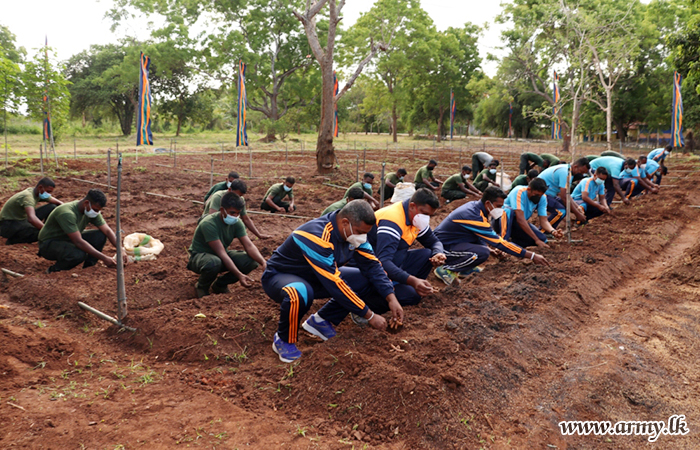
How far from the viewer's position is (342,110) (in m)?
52.6

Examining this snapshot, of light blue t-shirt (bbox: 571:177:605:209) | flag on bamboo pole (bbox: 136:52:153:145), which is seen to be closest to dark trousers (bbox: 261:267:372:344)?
light blue t-shirt (bbox: 571:177:605:209)

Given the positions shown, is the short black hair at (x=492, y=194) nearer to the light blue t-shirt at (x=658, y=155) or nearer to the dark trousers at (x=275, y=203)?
the dark trousers at (x=275, y=203)

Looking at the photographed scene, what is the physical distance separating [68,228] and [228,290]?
6.34ft

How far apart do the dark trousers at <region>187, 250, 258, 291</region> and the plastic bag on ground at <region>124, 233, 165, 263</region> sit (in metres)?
1.47

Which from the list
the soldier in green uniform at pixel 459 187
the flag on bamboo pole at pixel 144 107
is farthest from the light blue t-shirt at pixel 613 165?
the flag on bamboo pole at pixel 144 107

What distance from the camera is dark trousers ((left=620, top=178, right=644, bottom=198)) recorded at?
1120 centimetres

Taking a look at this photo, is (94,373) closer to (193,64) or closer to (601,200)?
(601,200)

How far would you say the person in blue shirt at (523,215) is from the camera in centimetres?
671

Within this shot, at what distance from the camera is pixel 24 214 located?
22.5ft

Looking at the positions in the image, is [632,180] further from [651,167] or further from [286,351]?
[286,351]

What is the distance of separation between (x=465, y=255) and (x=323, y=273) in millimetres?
2557

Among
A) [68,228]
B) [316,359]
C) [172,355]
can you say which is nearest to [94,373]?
[172,355]

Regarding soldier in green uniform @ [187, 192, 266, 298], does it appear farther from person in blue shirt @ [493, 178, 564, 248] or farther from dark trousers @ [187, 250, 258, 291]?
person in blue shirt @ [493, 178, 564, 248]

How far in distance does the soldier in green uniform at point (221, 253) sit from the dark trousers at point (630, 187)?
913cm
